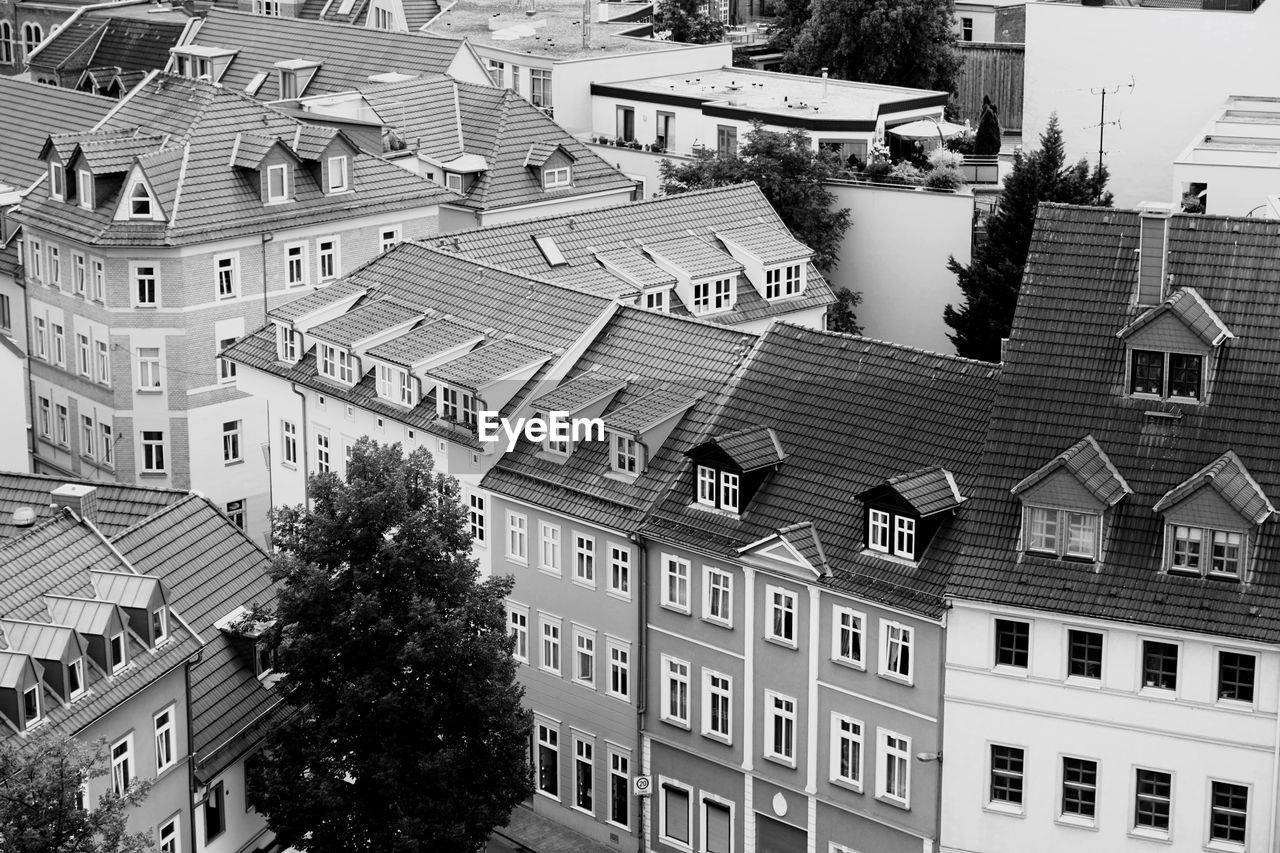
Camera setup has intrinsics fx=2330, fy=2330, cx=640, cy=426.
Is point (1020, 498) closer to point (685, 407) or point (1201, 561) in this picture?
point (1201, 561)

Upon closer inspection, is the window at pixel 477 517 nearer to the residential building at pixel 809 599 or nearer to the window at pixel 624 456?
the window at pixel 624 456

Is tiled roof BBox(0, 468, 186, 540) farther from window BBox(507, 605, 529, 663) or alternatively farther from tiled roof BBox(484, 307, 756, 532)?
window BBox(507, 605, 529, 663)

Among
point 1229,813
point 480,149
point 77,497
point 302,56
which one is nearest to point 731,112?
point 480,149

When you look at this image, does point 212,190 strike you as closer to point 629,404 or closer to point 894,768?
point 629,404

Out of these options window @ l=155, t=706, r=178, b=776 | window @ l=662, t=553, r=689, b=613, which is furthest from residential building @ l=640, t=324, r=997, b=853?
window @ l=155, t=706, r=178, b=776

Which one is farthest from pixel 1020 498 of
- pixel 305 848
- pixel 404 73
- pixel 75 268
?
pixel 404 73

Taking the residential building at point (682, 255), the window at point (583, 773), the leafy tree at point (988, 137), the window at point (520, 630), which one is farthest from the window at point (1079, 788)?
the leafy tree at point (988, 137)
